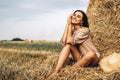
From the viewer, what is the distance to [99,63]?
1132 cm

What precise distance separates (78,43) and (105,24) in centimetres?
209

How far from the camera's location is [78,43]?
11570 millimetres

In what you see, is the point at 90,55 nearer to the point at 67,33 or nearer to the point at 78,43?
the point at 78,43

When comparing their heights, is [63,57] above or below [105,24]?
below

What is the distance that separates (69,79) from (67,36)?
1.43 metres

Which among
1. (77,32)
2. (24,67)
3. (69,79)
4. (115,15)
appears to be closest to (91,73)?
(69,79)

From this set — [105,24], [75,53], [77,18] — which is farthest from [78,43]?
[105,24]

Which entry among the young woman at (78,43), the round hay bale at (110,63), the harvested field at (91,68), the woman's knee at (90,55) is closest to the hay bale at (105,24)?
the harvested field at (91,68)

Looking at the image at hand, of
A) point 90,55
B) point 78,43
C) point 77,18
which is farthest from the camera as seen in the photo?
point 77,18

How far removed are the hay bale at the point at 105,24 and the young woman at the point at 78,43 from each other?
5.27 feet

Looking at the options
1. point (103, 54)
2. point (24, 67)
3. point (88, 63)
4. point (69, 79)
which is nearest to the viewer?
point (69, 79)

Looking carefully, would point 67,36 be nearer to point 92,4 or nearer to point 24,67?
→ point 24,67

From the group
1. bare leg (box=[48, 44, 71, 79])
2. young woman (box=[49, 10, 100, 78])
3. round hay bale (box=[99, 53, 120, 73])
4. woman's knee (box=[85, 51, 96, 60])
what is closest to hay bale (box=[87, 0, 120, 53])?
young woman (box=[49, 10, 100, 78])

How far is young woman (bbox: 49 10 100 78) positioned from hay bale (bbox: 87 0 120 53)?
161 centimetres
